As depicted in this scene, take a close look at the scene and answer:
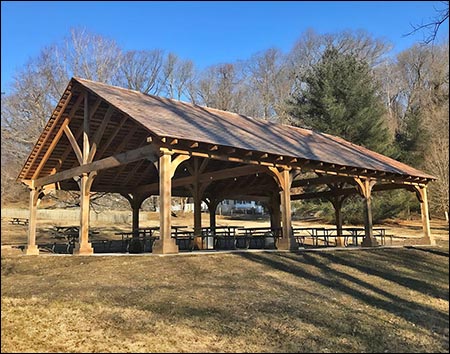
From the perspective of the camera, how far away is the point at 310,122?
91.8 feet

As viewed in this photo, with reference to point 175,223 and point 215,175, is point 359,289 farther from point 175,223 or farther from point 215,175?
point 175,223

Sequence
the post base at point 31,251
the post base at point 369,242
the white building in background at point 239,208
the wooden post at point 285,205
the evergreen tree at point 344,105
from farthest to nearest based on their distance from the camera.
Answer: the white building in background at point 239,208
the evergreen tree at point 344,105
the post base at point 369,242
the post base at point 31,251
the wooden post at point 285,205

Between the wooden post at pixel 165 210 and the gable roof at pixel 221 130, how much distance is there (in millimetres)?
705

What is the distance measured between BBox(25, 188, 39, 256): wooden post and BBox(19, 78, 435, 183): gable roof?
898 millimetres

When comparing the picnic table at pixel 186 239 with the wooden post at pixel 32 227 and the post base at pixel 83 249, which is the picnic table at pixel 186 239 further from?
the wooden post at pixel 32 227

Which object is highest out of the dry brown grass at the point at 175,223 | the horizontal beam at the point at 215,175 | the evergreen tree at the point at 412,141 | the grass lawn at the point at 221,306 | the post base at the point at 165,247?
the evergreen tree at the point at 412,141

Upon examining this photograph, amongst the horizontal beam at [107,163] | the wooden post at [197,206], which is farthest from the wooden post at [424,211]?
the horizontal beam at [107,163]

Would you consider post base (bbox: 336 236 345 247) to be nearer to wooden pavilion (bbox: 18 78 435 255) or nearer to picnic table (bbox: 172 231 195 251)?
wooden pavilion (bbox: 18 78 435 255)

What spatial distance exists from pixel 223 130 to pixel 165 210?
3498 mm

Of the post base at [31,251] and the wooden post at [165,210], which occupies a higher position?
the wooden post at [165,210]

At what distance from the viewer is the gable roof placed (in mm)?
11000

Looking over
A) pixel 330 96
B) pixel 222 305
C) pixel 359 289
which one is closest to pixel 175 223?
pixel 330 96

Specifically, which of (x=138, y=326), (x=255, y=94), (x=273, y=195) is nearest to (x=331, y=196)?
(x=273, y=195)

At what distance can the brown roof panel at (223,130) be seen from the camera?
11070 mm
